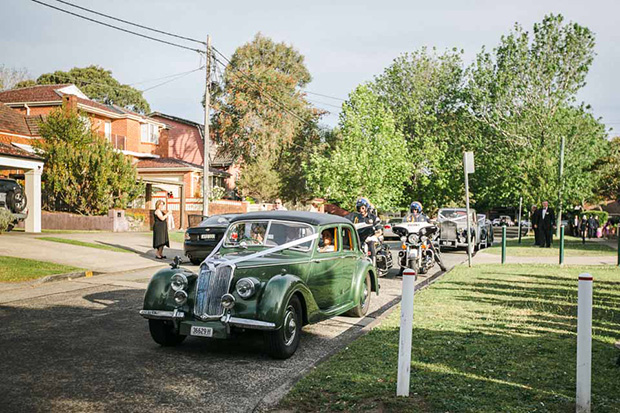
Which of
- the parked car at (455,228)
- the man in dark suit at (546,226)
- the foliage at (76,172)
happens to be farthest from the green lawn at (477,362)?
the foliage at (76,172)

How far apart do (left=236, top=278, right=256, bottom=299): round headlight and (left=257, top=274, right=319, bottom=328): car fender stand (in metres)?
0.14

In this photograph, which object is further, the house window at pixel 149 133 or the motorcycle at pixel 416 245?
the house window at pixel 149 133

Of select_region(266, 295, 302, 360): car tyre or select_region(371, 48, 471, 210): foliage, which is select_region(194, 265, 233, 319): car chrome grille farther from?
select_region(371, 48, 471, 210): foliage

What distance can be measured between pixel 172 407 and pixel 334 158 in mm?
33098

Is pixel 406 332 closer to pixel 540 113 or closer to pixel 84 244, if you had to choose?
pixel 84 244

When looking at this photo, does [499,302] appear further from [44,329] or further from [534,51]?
[534,51]

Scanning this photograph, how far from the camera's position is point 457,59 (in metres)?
49.0

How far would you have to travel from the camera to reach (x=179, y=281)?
6.63m

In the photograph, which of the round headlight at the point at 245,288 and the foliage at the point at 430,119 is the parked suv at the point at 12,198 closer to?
the round headlight at the point at 245,288

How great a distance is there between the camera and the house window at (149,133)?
46094mm

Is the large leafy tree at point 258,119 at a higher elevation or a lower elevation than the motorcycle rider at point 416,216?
higher

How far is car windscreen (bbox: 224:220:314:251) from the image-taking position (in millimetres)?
7520

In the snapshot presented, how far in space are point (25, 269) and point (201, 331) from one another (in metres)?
9.00

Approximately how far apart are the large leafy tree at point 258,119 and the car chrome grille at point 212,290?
40262 mm
